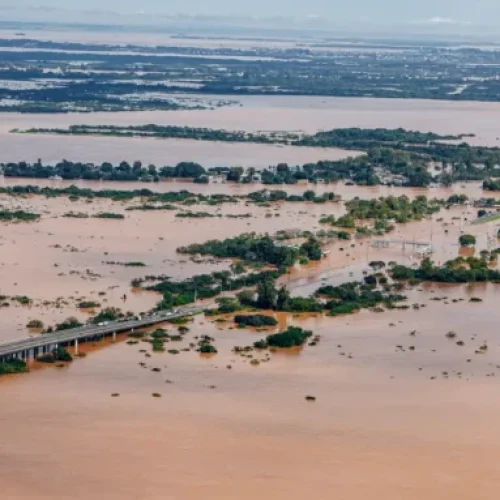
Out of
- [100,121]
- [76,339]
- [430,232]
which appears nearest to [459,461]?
[76,339]

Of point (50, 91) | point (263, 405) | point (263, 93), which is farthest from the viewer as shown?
point (263, 93)

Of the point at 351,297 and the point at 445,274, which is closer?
the point at 351,297

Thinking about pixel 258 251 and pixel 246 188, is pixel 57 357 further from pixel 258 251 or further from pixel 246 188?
pixel 246 188

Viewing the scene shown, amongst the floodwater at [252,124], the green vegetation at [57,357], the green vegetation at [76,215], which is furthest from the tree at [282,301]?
the floodwater at [252,124]

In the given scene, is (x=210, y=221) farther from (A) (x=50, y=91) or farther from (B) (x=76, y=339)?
(A) (x=50, y=91)

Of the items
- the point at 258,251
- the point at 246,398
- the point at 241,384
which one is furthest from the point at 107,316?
the point at 258,251
